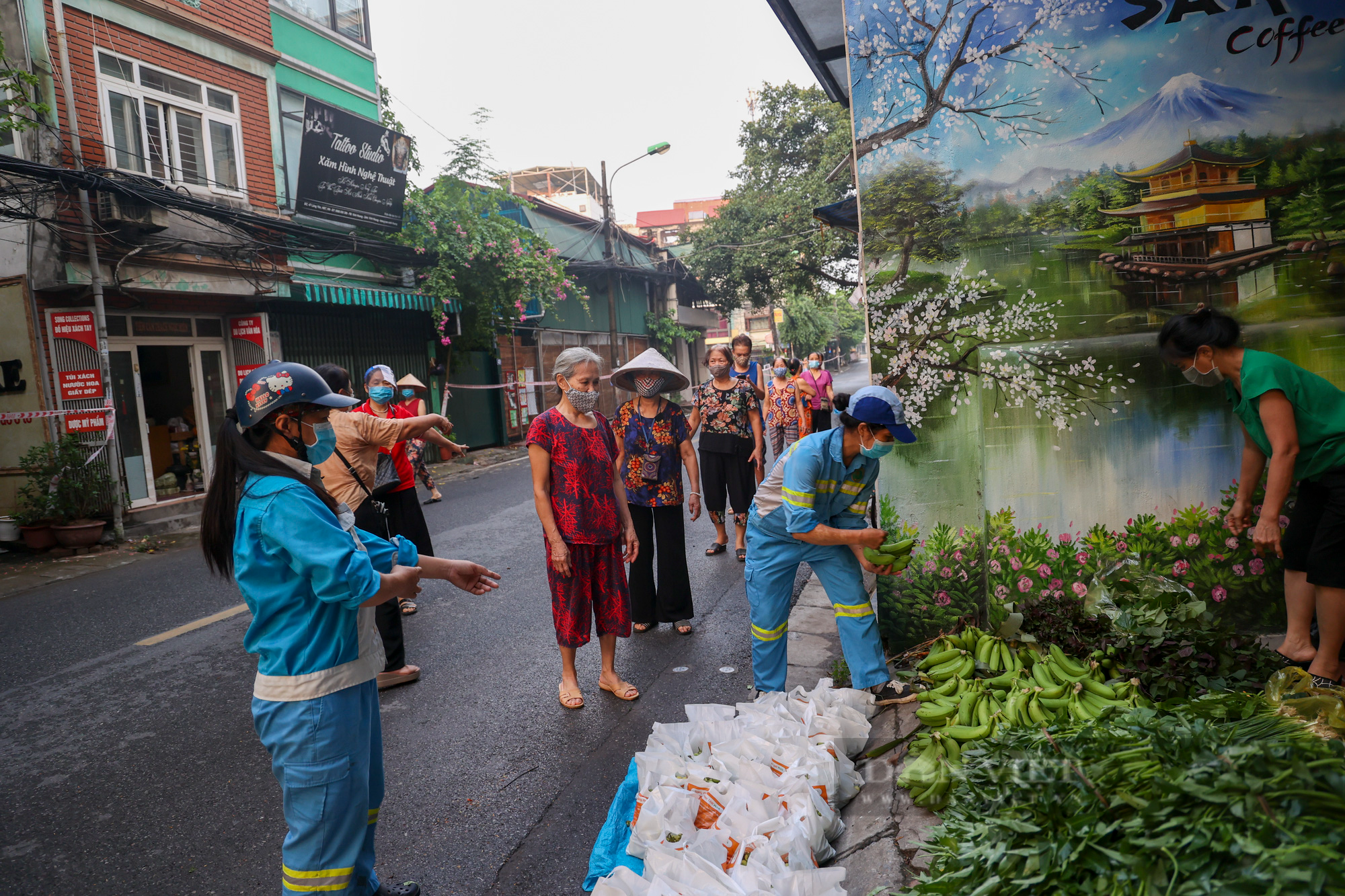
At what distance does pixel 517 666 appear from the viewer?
4945mm

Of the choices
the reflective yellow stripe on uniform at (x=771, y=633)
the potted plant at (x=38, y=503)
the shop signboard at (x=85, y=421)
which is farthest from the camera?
the shop signboard at (x=85, y=421)

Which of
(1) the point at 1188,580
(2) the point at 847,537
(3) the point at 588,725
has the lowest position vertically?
(3) the point at 588,725

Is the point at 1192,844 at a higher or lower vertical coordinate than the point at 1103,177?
lower

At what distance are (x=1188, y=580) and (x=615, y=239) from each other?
79.0 feet

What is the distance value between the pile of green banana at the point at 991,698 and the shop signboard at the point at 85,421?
1030cm

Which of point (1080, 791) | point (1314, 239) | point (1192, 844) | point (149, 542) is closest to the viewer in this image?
point (1192, 844)

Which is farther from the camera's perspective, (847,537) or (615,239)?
(615,239)

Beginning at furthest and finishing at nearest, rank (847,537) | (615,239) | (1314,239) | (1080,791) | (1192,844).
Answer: (615,239) → (1314,239) → (847,537) → (1080,791) → (1192,844)

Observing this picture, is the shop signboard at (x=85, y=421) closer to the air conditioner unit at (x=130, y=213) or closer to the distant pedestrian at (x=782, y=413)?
the air conditioner unit at (x=130, y=213)

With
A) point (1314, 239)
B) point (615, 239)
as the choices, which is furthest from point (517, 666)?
point (615, 239)

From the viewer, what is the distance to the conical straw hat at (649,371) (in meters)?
5.11

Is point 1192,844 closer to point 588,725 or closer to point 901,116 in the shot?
point 588,725

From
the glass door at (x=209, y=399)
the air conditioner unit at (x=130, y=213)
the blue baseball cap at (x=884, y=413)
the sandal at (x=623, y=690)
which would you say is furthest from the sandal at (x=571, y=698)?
the glass door at (x=209, y=399)

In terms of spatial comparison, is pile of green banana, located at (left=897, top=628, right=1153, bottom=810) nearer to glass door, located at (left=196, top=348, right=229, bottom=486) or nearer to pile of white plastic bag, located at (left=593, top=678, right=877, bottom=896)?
pile of white plastic bag, located at (left=593, top=678, right=877, bottom=896)
